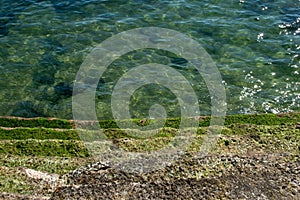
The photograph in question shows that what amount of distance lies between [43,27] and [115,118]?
780 cm

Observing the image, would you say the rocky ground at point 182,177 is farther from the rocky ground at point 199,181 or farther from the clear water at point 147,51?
the clear water at point 147,51

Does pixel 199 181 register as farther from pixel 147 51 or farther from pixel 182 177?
pixel 147 51

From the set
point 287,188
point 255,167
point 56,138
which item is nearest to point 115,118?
point 56,138

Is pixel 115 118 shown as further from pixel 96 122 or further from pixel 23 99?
pixel 23 99

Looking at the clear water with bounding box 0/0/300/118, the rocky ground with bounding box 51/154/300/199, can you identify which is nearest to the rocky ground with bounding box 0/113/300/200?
the rocky ground with bounding box 51/154/300/199

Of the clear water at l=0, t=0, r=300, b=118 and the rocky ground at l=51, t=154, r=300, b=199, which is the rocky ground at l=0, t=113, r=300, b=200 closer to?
the rocky ground at l=51, t=154, r=300, b=199

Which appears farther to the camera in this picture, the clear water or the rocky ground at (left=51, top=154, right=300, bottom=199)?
the clear water

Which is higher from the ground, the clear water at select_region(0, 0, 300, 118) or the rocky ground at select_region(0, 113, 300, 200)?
the clear water at select_region(0, 0, 300, 118)

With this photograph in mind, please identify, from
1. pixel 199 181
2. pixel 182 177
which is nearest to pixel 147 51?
pixel 182 177

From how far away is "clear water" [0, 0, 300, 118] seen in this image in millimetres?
16562

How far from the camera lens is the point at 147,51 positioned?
19.1 metres

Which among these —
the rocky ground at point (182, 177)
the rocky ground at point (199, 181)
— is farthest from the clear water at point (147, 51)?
the rocky ground at point (199, 181)

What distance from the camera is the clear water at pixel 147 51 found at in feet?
54.3

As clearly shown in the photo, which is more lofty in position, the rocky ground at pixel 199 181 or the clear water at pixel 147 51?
the clear water at pixel 147 51
